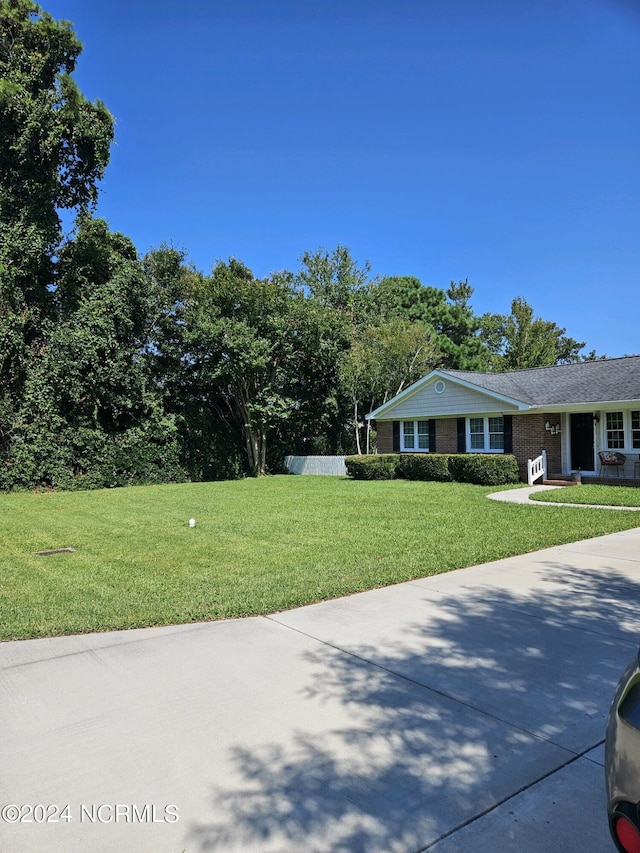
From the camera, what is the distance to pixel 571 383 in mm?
18797

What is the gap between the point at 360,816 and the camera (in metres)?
2.24

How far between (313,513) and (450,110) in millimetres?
9456

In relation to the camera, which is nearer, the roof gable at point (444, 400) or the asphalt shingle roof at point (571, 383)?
the asphalt shingle roof at point (571, 383)

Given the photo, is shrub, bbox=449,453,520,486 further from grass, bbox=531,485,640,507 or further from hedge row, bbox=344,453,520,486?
grass, bbox=531,485,640,507

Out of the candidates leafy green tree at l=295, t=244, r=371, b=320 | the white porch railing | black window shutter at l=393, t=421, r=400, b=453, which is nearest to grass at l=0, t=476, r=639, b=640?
the white porch railing

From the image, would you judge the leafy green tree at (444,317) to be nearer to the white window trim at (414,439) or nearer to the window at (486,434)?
the white window trim at (414,439)

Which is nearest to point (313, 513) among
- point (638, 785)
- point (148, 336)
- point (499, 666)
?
point (499, 666)

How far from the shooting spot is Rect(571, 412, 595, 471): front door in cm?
1739

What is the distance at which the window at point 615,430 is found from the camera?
16453 millimetres

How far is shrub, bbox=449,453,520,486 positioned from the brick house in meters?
1.16

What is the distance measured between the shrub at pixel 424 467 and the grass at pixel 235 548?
3457 mm

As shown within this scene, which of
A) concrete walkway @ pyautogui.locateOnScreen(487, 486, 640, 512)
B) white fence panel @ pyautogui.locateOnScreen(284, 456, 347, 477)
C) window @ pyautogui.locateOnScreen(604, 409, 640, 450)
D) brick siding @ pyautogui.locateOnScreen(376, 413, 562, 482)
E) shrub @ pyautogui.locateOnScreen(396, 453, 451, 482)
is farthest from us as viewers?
white fence panel @ pyautogui.locateOnScreen(284, 456, 347, 477)

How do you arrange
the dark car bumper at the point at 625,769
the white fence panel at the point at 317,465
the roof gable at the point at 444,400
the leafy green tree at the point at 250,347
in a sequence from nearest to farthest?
the dark car bumper at the point at 625,769, the roof gable at the point at 444,400, the leafy green tree at the point at 250,347, the white fence panel at the point at 317,465

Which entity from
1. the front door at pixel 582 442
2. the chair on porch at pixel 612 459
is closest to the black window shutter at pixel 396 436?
the front door at pixel 582 442
